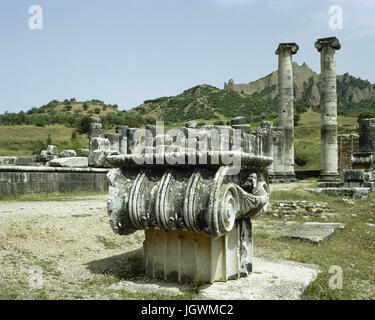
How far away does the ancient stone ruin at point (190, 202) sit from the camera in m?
3.39

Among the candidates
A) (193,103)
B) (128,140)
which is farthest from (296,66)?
(128,140)

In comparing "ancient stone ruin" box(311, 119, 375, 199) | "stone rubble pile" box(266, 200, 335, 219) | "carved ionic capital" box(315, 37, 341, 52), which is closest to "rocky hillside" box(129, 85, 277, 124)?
"carved ionic capital" box(315, 37, 341, 52)

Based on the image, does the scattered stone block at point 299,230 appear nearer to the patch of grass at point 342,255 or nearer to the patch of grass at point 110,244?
the patch of grass at point 342,255

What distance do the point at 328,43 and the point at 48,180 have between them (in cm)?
1661

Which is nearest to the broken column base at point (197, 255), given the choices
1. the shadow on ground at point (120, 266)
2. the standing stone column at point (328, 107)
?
the shadow on ground at point (120, 266)

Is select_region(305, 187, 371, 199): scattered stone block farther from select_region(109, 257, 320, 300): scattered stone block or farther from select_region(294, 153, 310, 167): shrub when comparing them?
select_region(294, 153, 310, 167): shrub

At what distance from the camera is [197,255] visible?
3730 millimetres

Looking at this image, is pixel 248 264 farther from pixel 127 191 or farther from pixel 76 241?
pixel 76 241

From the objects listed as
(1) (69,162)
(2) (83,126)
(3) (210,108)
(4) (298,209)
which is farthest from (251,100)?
(4) (298,209)

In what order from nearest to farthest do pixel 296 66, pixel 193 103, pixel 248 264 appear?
1. pixel 248 264
2. pixel 193 103
3. pixel 296 66

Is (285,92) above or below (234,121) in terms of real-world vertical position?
above

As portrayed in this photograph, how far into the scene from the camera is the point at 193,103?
74875 mm

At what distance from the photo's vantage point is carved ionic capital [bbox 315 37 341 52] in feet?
68.5

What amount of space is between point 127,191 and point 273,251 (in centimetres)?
283
